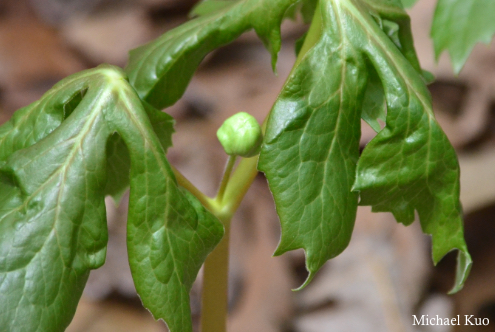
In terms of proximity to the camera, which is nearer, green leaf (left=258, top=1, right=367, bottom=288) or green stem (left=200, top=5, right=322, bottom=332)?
green leaf (left=258, top=1, right=367, bottom=288)

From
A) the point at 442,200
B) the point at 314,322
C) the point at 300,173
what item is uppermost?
the point at 300,173

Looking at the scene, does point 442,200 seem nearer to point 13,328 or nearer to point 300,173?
point 300,173

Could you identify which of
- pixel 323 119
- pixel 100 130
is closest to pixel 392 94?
pixel 323 119

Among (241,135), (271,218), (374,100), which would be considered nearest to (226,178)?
(241,135)

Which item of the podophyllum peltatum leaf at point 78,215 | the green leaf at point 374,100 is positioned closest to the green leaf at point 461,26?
the green leaf at point 374,100

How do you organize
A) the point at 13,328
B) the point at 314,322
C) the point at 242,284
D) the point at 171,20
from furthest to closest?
the point at 171,20, the point at 242,284, the point at 314,322, the point at 13,328

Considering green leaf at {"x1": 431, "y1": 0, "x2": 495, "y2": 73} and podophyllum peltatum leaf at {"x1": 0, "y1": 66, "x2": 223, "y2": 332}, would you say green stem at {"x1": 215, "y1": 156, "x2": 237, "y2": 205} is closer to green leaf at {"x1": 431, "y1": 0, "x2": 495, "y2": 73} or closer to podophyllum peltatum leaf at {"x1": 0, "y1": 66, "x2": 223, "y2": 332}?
podophyllum peltatum leaf at {"x1": 0, "y1": 66, "x2": 223, "y2": 332}

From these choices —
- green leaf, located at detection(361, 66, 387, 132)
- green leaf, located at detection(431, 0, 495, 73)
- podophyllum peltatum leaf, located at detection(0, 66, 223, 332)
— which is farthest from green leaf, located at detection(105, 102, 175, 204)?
green leaf, located at detection(431, 0, 495, 73)
